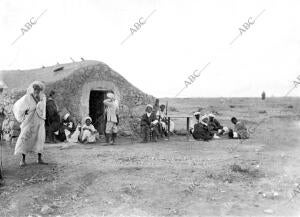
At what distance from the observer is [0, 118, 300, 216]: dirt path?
19.5 feet

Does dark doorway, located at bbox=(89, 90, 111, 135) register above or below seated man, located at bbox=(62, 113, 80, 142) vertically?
above

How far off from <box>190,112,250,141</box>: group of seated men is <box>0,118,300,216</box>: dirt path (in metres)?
3.31

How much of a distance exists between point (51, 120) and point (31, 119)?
434 centimetres

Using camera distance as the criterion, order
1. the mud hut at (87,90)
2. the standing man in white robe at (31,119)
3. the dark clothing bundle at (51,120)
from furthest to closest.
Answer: the mud hut at (87,90)
the dark clothing bundle at (51,120)
the standing man in white robe at (31,119)

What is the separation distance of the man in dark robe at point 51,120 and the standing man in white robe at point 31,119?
3.95 meters

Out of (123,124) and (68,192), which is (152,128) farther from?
(68,192)

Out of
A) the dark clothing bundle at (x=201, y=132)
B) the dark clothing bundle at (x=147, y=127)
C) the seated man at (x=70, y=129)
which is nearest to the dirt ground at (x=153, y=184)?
the seated man at (x=70, y=129)

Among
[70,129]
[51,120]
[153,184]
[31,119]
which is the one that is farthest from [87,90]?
[153,184]

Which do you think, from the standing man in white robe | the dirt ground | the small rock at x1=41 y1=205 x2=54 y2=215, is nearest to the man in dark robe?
the dirt ground

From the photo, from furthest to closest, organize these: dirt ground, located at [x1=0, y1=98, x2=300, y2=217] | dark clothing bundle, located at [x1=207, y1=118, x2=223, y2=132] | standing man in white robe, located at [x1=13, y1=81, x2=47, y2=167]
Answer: dark clothing bundle, located at [x1=207, y1=118, x2=223, y2=132] → standing man in white robe, located at [x1=13, y1=81, x2=47, y2=167] → dirt ground, located at [x1=0, y1=98, x2=300, y2=217]

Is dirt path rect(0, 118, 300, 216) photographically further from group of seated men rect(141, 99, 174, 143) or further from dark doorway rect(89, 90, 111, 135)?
dark doorway rect(89, 90, 111, 135)

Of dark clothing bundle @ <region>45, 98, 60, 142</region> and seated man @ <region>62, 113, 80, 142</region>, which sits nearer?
dark clothing bundle @ <region>45, 98, 60, 142</region>

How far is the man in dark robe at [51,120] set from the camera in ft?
40.3

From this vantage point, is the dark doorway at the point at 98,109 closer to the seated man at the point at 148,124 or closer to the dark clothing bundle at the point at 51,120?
the seated man at the point at 148,124
